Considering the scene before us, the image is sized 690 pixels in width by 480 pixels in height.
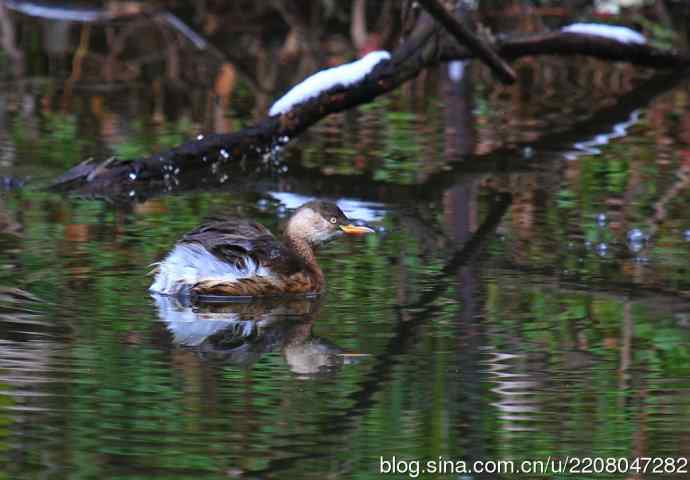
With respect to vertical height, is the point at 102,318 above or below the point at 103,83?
below

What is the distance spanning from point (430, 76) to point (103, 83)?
126 inches

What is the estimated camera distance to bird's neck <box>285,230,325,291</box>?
7.69 m

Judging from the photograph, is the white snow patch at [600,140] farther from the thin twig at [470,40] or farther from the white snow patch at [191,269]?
→ the white snow patch at [191,269]

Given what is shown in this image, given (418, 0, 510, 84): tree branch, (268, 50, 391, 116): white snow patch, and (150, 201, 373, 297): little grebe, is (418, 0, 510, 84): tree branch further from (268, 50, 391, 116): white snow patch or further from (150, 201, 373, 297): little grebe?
(150, 201, 373, 297): little grebe

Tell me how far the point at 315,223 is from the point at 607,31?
555 centimetres

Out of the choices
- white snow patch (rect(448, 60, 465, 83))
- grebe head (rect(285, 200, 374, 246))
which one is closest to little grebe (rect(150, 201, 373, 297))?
grebe head (rect(285, 200, 374, 246))

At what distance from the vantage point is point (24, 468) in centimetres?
520

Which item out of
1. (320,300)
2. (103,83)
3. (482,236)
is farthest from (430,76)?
(320,300)

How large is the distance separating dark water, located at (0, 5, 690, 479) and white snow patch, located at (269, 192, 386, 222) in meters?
0.04

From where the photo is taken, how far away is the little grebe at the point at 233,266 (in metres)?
7.49

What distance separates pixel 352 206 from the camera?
31.8 feet

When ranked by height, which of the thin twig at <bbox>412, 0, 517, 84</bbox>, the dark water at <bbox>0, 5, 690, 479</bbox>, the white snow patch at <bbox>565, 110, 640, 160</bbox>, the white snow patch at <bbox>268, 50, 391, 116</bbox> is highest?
the thin twig at <bbox>412, 0, 517, 84</bbox>

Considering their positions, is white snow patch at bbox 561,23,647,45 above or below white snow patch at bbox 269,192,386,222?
above

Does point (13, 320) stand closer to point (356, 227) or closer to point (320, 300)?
point (320, 300)
